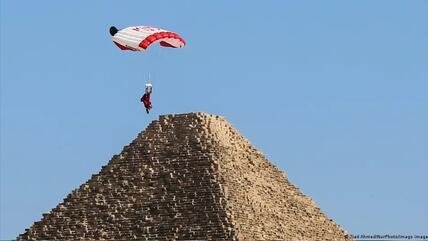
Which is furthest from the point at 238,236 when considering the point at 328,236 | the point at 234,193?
the point at 328,236

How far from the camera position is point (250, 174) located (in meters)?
120

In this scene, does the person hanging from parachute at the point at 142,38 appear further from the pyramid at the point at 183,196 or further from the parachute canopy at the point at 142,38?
the pyramid at the point at 183,196

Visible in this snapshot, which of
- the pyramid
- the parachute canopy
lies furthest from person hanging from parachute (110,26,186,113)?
the pyramid

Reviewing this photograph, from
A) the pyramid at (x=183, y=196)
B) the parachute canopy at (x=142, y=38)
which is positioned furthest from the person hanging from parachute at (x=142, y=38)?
the pyramid at (x=183, y=196)

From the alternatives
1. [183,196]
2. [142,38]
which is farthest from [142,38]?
[183,196]

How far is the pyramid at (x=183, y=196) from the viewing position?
114m

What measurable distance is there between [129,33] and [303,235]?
17030 mm

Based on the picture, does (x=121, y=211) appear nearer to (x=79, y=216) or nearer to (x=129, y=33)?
(x=79, y=216)

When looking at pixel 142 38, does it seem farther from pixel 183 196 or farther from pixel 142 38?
pixel 183 196

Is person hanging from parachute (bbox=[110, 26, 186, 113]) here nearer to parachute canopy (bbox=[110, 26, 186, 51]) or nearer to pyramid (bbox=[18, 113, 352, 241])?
parachute canopy (bbox=[110, 26, 186, 51])

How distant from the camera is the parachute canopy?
361ft

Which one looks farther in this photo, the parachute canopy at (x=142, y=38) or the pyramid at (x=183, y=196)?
the pyramid at (x=183, y=196)

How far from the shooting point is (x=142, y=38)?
110m

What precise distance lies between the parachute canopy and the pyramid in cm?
831
